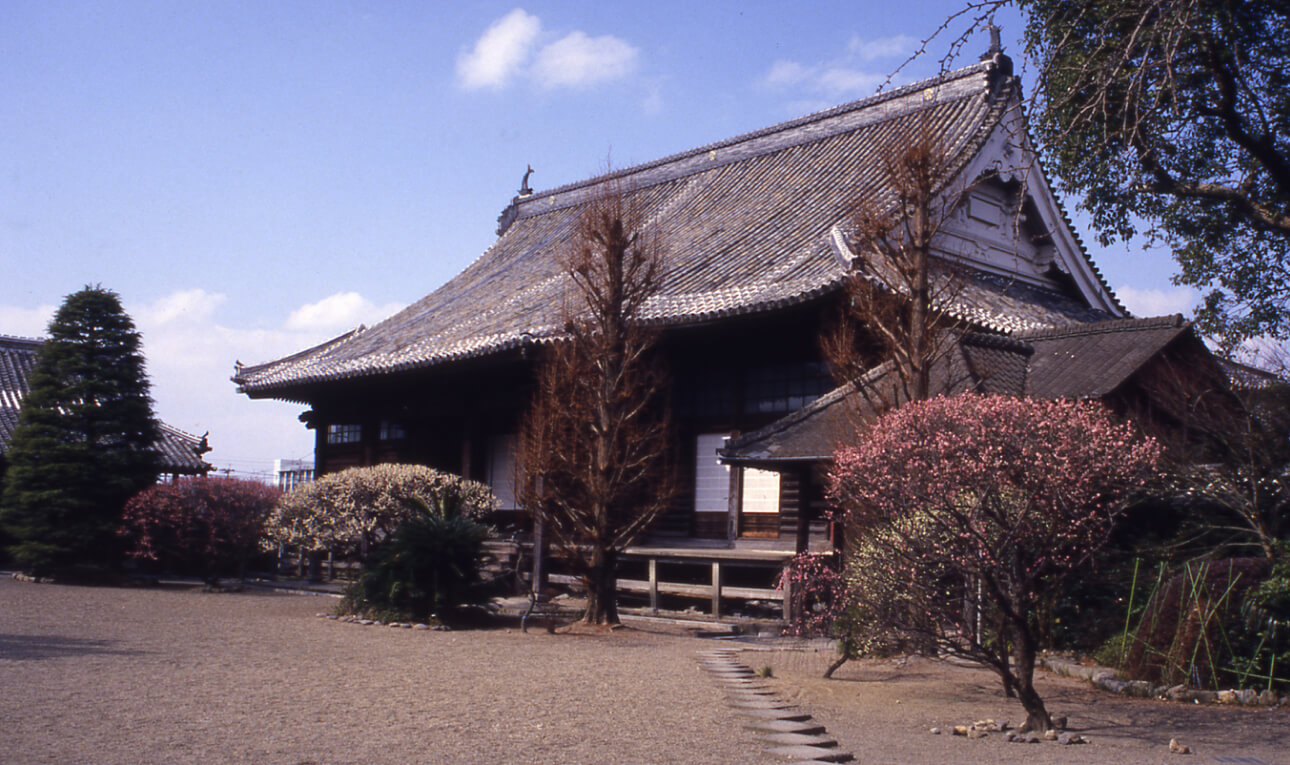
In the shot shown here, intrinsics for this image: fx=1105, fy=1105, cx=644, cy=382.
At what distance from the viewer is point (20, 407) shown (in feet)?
83.6

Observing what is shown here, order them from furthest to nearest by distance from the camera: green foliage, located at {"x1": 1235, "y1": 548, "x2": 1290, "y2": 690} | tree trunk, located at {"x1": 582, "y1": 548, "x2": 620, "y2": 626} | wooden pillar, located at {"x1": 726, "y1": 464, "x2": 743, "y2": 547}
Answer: wooden pillar, located at {"x1": 726, "y1": 464, "x2": 743, "y2": 547}, tree trunk, located at {"x1": 582, "y1": 548, "x2": 620, "y2": 626}, green foliage, located at {"x1": 1235, "y1": 548, "x2": 1290, "y2": 690}

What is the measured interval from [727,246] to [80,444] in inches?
446

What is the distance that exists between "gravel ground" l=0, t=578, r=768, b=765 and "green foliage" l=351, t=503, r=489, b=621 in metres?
0.57

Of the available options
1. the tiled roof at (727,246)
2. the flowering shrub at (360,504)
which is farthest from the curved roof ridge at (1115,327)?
the flowering shrub at (360,504)

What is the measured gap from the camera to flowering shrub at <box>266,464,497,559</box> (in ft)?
47.7

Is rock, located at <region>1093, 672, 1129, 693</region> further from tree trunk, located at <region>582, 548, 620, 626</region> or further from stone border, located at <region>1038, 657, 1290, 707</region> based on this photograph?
tree trunk, located at <region>582, 548, 620, 626</region>

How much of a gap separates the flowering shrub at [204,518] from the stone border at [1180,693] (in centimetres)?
1328

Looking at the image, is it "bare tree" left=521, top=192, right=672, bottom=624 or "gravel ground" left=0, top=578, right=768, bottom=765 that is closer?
"gravel ground" left=0, top=578, right=768, bottom=765

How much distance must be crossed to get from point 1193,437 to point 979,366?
7.26ft

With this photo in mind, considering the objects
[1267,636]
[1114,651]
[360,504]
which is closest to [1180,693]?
[1267,636]

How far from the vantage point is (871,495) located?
22.1ft

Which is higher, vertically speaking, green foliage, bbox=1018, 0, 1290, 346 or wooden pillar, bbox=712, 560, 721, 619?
green foliage, bbox=1018, 0, 1290, 346

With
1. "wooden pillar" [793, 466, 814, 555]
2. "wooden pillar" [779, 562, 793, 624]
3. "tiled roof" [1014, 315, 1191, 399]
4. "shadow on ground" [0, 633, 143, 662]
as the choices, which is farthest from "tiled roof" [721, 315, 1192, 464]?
"shadow on ground" [0, 633, 143, 662]

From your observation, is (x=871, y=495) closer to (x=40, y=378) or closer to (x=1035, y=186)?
(x=1035, y=186)
